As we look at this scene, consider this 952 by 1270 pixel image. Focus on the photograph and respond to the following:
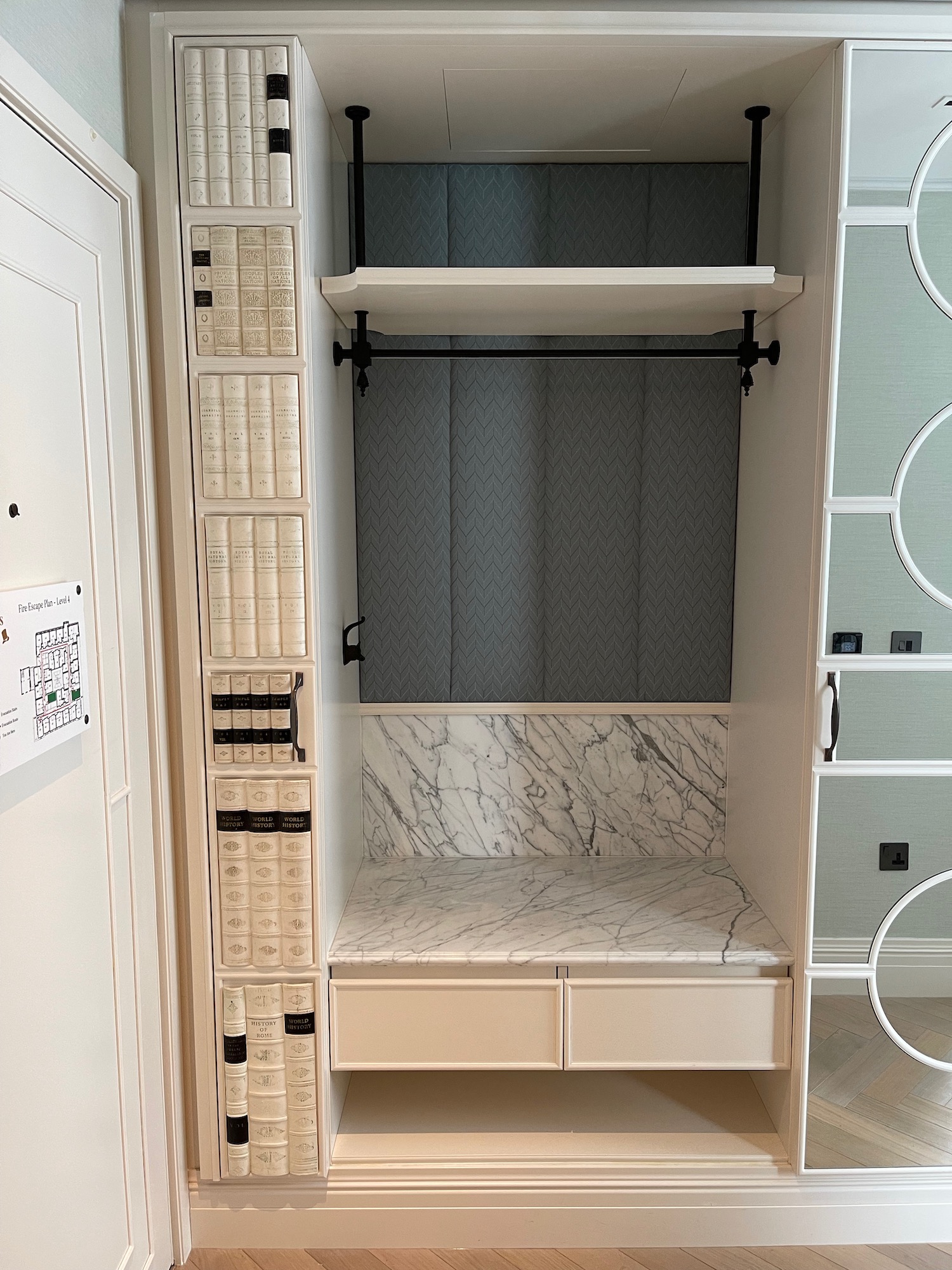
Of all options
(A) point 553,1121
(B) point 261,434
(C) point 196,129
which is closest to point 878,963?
(A) point 553,1121

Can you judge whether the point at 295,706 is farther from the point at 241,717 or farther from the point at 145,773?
the point at 145,773

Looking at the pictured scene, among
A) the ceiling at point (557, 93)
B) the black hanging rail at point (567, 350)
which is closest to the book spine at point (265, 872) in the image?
the black hanging rail at point (567, 350)

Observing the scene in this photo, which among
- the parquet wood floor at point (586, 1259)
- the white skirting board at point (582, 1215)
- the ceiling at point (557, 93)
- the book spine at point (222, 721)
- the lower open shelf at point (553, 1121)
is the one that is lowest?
the parquet wood floor at point (586, 1259)

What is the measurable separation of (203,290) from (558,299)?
759mm

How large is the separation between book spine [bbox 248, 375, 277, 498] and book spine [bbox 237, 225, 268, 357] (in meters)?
0.06

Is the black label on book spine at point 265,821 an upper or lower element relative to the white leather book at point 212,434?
lower

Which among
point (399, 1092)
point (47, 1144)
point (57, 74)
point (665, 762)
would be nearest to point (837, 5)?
point (57, 74)

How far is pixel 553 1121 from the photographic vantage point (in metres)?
2.17

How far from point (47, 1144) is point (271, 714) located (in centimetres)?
81

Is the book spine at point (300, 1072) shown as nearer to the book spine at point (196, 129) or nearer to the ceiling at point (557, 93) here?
the book spine at point (196, 129)

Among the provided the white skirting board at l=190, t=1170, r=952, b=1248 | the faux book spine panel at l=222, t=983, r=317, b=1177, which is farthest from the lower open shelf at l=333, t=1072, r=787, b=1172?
the faux book spine panel at l=222, t=983, r=317, b=1177

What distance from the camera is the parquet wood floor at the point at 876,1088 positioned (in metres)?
1.94

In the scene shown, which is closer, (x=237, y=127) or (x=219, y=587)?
(x=237, y=127)

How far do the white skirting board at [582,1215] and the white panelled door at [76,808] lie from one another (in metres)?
0.24
